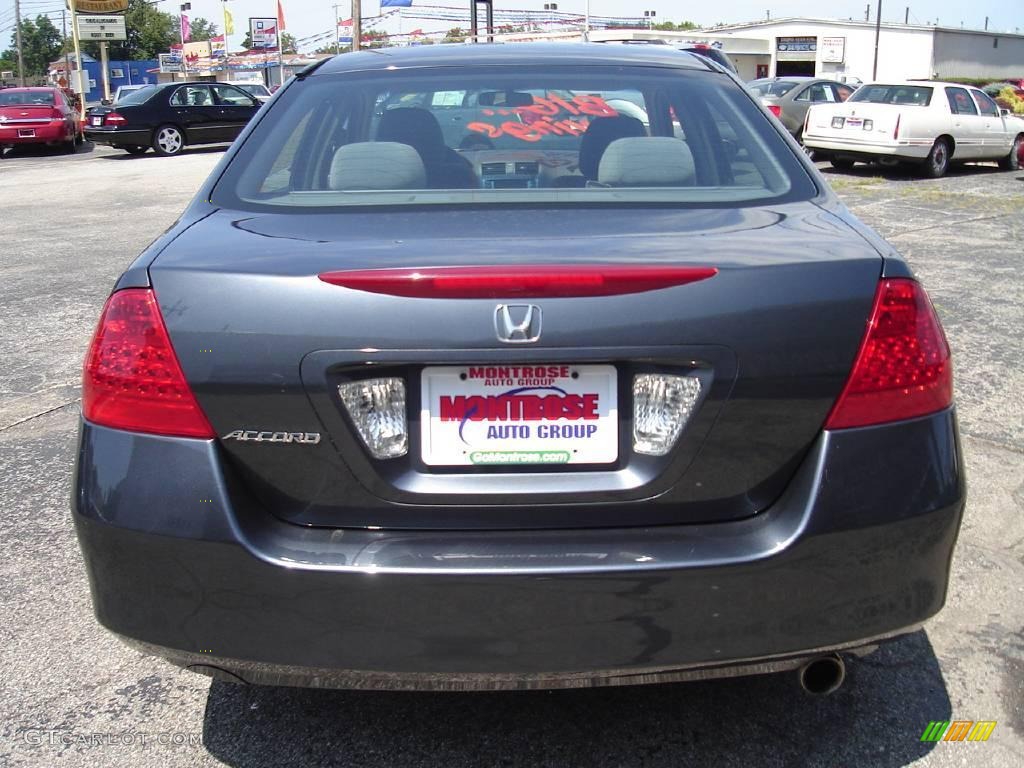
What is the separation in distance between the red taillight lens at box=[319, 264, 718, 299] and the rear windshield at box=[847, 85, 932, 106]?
1549 cm

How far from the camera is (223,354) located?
6.47 ft

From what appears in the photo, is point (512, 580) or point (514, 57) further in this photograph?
point (514, 57)

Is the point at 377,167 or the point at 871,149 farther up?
the point at 377,167

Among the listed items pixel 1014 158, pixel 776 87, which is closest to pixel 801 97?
pixel 776 87

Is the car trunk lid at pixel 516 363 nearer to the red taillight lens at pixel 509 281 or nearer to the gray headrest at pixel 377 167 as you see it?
the red taillight lens at pixel 509 281

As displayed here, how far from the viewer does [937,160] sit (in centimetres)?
1572

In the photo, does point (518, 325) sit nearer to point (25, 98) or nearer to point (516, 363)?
point (516, 363)

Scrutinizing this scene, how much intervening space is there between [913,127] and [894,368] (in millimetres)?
14590

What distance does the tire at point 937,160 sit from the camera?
15.6m

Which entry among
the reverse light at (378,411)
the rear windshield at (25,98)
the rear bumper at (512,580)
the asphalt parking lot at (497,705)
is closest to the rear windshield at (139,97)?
the rear windshield at (25,98)

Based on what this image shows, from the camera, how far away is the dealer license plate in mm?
1954

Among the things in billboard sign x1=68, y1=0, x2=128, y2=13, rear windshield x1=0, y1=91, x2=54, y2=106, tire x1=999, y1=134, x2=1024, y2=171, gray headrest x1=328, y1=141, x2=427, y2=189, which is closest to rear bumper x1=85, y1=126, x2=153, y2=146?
rear windshield x1=0, y1=91, x2=54, y2=106

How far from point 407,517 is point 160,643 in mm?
560

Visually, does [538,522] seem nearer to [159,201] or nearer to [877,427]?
[877,427]
